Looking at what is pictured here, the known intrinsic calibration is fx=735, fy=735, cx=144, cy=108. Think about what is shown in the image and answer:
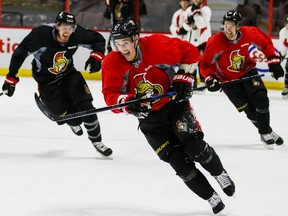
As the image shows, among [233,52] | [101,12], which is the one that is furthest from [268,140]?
[101,12]

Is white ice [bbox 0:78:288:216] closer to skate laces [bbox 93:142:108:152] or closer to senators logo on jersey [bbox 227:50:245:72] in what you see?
skate laces [bbox 93:142:108:152]

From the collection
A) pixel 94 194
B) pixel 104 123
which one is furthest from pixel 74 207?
pixel 104 123

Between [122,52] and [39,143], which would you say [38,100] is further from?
[122,52]

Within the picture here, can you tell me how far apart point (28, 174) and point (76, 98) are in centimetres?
78

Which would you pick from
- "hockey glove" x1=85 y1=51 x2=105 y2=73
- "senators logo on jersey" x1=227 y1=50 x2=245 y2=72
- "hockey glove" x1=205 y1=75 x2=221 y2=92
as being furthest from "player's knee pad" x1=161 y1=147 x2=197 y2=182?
"senators logo on jersey" x1=227 y1=50 x2=245 y2=72

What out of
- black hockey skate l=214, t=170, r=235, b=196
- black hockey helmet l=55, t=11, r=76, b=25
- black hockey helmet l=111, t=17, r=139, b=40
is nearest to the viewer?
black hockey helmet l=111, t=17, r=139, b=40

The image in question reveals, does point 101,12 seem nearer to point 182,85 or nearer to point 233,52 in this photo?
point 233,52

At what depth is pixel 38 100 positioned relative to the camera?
5184 mm

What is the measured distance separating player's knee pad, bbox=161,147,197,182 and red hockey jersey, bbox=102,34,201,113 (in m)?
0.25

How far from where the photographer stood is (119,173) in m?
4.57

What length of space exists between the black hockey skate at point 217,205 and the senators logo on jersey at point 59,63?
203 cm

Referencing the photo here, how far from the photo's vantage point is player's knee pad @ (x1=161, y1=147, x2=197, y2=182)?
353cm

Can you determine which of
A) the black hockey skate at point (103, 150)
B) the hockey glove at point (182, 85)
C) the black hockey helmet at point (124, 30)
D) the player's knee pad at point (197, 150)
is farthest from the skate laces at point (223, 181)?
the black hockey skate at point (103, 150)

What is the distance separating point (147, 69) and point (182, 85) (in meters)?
0.19
